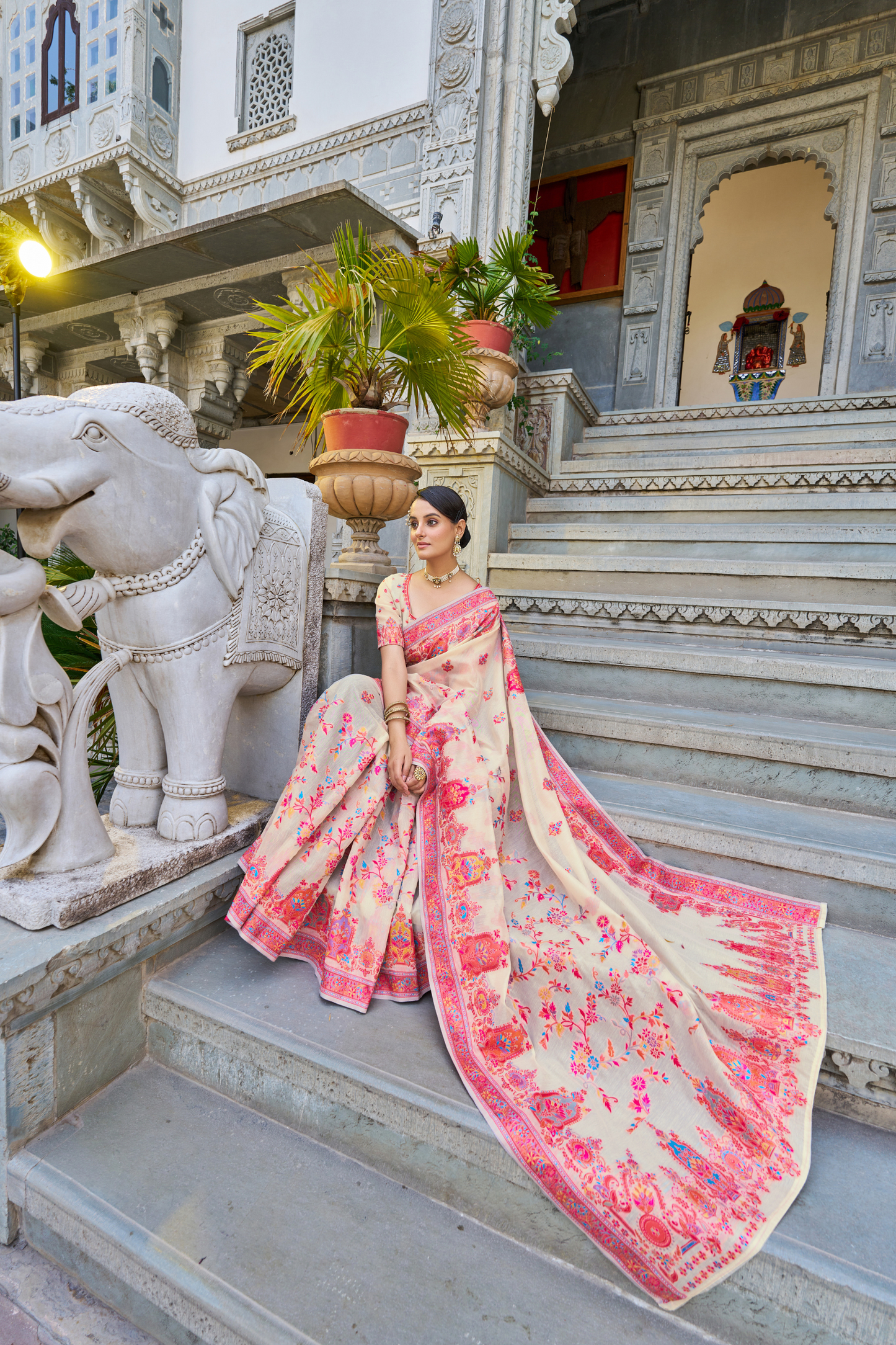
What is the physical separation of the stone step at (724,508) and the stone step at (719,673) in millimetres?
865

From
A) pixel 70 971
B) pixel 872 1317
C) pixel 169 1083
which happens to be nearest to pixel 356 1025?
pixel 169 1083

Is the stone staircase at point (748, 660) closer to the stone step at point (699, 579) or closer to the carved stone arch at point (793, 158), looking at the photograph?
the stone step at point (699, 579)

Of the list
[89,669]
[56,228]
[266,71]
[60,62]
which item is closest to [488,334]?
[89,669]

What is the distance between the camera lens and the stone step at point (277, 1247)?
0.89 m

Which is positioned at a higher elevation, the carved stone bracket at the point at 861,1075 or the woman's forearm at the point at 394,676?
the woman's forearm at the point at 394,676

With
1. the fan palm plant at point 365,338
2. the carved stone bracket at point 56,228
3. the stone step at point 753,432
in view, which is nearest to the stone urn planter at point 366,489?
the fan palm plant at point 365,338

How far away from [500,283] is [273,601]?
2556 millimetres

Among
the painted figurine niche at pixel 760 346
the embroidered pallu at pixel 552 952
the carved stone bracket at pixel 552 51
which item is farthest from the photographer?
the painted figurine niche at pixel 760 346

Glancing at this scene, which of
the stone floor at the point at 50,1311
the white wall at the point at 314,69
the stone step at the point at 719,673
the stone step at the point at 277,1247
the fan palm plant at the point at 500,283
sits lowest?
the stone floor at the point at 50,1311

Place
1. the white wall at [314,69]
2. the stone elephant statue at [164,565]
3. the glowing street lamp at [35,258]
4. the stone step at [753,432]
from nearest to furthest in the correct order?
the stone elephant statue at [164,565] < the stone step at [753,432] < the glowing street lamp at [35,258] < the white wall at [314,69]

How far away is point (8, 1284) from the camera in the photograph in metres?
1.07

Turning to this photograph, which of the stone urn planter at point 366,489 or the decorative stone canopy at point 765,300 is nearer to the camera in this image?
the stone urn planter at point 366,489

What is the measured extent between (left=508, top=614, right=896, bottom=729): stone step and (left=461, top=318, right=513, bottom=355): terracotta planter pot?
158 centimetres

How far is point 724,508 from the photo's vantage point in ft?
10.5
